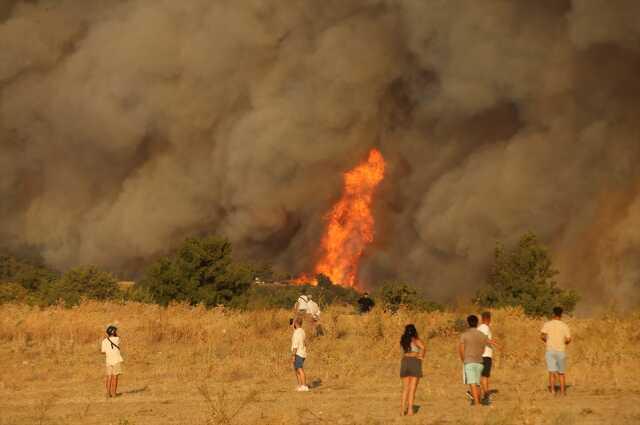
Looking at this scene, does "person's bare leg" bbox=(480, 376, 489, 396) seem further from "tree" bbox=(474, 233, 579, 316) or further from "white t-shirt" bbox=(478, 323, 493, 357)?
"tree" bbox=(474, 233, 579, 316)

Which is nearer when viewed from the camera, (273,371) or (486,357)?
(486,357)

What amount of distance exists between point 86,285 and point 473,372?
30.3 meters

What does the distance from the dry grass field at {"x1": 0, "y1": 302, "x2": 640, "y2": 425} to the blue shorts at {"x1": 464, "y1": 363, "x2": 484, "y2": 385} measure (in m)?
0.51

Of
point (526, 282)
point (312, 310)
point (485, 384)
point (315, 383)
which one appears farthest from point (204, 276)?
point (485, 384)

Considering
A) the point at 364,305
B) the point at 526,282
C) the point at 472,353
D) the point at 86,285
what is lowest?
the point at 472,353

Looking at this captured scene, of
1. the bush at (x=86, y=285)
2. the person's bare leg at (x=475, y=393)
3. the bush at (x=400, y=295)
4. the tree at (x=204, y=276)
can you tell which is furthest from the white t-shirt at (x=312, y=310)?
the bush at (x=86, y=285)

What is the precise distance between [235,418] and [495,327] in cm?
1140

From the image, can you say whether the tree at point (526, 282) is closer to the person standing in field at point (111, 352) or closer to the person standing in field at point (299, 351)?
the person standing in field at point (299, 351)

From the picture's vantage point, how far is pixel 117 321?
27.5m

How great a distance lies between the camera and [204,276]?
33.3m

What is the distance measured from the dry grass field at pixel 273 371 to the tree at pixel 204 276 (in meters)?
3.01

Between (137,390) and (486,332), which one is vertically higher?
(486,332)

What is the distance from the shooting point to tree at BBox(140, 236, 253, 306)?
108 ft

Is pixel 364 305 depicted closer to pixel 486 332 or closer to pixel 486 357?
pixel 486 357
